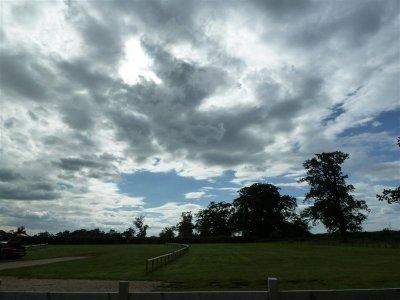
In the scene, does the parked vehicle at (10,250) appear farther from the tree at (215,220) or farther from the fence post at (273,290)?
the tree at (215,220)

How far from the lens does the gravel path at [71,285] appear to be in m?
16.4

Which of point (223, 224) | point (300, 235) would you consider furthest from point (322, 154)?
point (223, 224)

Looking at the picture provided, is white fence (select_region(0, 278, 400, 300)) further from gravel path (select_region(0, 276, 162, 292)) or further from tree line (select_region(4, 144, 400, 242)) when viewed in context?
tree line (select_region(4, 144, 400, 242))

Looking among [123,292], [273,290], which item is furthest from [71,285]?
[273,290]

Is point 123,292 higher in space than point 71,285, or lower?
higher

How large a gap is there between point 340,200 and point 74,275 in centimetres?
6840

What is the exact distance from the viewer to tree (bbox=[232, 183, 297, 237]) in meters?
125

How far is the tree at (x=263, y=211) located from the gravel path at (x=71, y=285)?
349ft

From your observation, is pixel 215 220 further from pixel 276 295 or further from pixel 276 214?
pixel 276 295

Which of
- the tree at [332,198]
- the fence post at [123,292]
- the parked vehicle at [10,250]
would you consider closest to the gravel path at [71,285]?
the fence post at [123,292]

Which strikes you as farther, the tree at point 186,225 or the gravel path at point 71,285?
the tree at point 186,225

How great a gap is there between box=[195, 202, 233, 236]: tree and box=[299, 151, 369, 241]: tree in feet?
199

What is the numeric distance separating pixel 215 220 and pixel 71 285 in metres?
135

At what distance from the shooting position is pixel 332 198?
83375 millimetres
